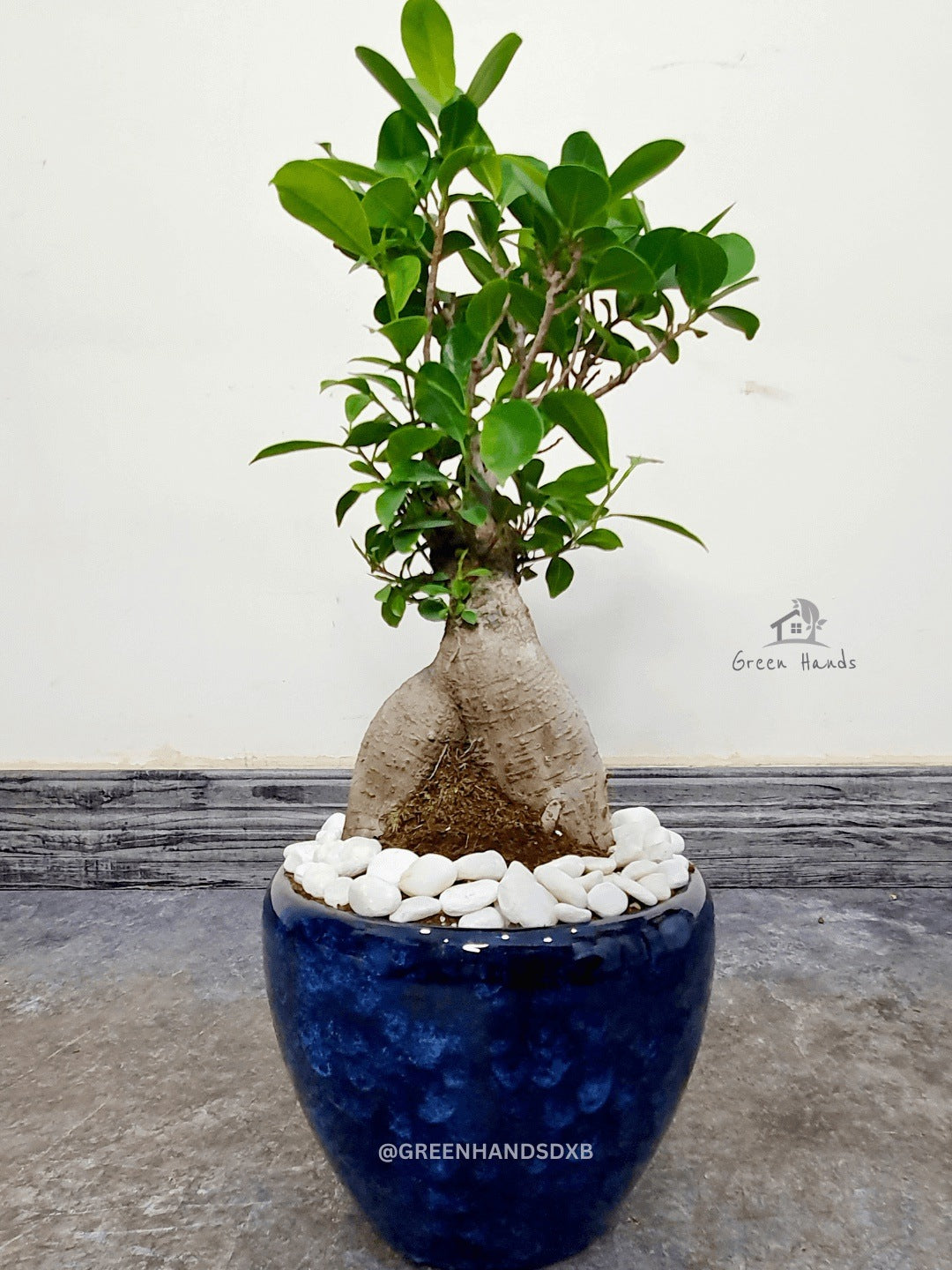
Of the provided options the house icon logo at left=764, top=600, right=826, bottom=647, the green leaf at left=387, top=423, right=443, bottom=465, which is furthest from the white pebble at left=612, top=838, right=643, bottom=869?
the house icon logo at left=764, top=600, right=826, bottom=647

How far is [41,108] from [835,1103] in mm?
1682

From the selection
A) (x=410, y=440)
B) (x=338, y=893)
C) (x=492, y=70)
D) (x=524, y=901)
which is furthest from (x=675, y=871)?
(x=492, y=70)

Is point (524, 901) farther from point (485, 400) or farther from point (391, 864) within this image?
point (485, 400)

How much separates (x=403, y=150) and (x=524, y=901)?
0.51 meters

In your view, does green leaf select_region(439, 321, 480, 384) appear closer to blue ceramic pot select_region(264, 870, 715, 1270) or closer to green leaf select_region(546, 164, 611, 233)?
green leaf select_region(546, 164, 611, 233)

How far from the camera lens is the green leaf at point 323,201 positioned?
0.58 metres

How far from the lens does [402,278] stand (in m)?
0.65

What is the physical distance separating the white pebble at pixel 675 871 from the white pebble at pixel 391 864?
180mm

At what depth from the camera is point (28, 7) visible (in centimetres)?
139

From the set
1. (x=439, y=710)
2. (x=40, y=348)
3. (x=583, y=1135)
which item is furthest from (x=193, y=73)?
(x=583, y=1135)

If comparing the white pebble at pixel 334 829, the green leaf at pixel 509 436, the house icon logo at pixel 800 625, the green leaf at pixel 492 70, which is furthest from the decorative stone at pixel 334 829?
the house icon logo at pixel 800 625

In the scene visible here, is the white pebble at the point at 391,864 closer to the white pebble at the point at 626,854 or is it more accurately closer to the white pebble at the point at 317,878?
the white pebble at the point at 317,878

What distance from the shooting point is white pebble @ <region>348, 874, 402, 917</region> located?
23.1 inches

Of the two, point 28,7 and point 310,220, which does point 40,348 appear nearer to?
point 28,7
